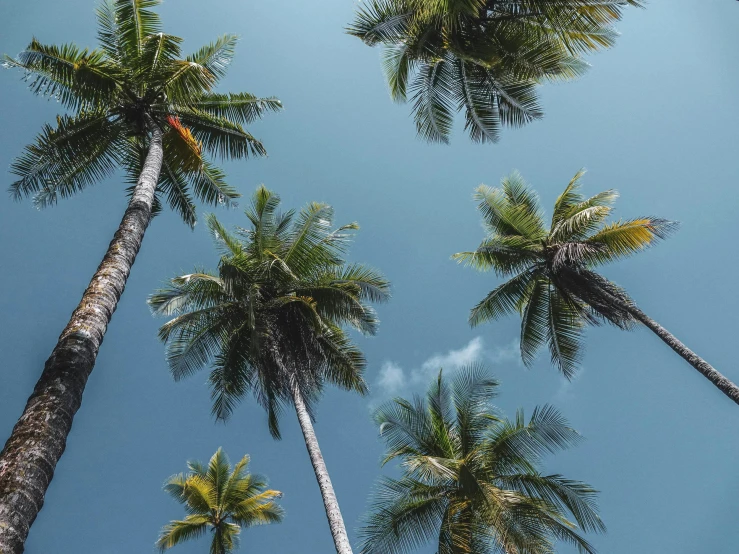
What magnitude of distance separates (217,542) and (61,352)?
699 inches

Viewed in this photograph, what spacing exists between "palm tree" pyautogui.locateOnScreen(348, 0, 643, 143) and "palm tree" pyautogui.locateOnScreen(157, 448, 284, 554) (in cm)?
1548

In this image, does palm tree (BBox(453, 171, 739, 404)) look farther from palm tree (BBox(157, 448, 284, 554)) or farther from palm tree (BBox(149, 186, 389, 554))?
palm tree (BBox(157, 448, 284, 554))

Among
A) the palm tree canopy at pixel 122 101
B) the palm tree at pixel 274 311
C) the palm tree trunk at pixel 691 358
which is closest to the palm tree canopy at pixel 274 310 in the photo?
the palm tree at pixel 274 311

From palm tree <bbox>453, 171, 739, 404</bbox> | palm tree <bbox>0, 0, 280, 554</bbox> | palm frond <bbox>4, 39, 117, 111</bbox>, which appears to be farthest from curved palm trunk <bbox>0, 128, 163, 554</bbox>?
palm tree <bbox>453, 171, 739, 404</bbox>

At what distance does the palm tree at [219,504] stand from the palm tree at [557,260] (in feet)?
38.3

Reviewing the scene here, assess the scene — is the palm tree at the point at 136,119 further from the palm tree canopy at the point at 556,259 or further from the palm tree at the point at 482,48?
the palm tree canopy at the point at 556,259

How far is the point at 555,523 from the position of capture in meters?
13.7

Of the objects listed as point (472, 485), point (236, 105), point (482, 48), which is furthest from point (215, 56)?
point (472, 485)

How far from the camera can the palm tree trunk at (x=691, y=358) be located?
12277 millimetres

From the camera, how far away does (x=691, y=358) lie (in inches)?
538

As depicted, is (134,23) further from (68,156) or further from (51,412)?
(51,412)

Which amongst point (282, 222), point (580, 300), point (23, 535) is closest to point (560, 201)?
point (580, 300)

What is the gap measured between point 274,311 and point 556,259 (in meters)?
8.48

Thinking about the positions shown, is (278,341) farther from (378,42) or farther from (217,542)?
(217,542)
